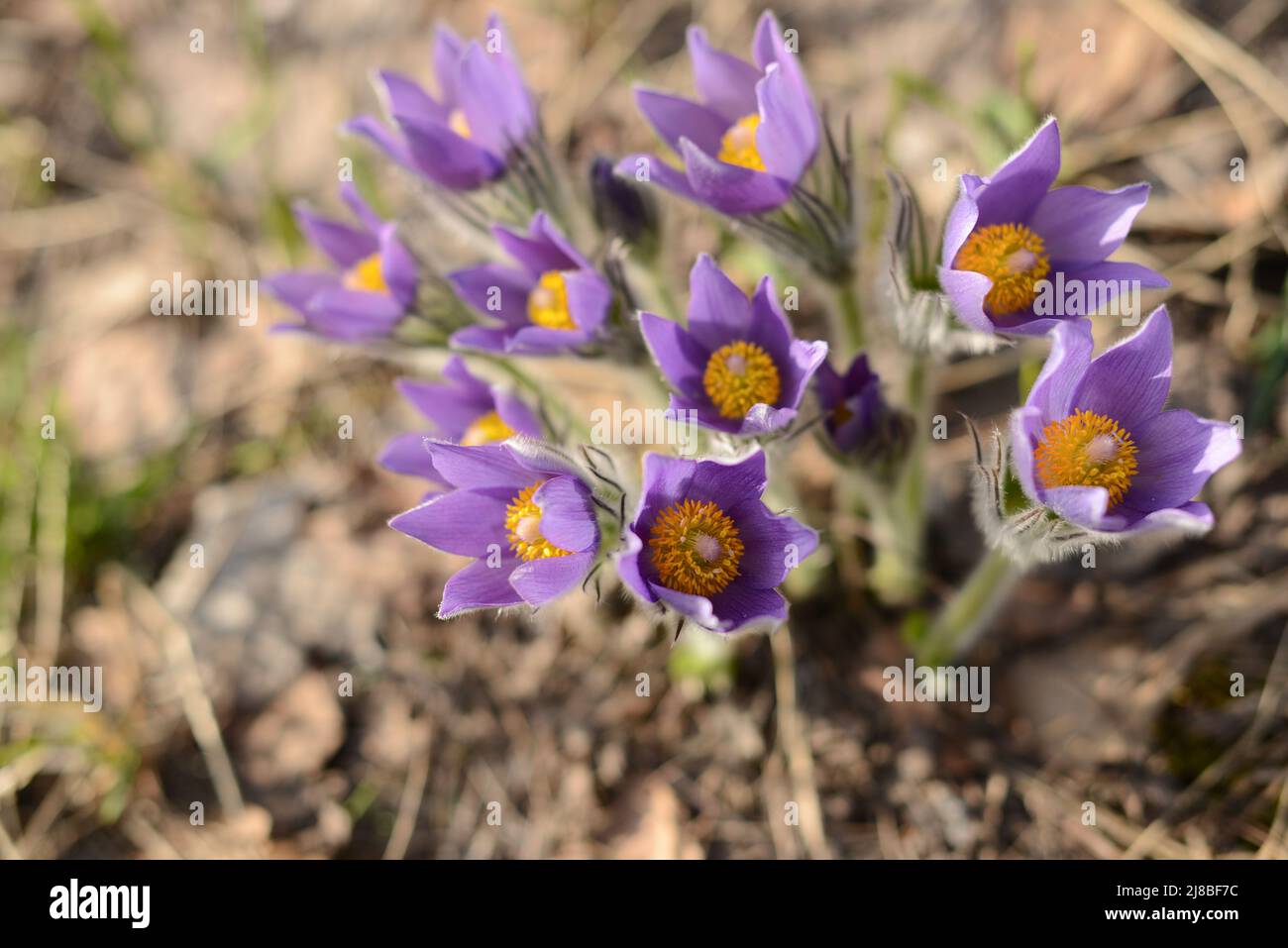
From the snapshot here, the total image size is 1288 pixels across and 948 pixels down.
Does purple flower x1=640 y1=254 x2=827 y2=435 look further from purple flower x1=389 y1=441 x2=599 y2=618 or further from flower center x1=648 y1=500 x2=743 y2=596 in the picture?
purple flower x1=389 y1=441 x2=599 y2=618

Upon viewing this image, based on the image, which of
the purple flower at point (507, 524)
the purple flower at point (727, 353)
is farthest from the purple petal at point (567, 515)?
the purple flower at point (727, 353)

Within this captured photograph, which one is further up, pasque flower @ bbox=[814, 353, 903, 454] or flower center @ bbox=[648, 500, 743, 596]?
pasque flower @ bbox=[814, 353, 903, 454]

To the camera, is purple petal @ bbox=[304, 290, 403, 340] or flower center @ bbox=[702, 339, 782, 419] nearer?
flower center @ bbox=[702, 339, 782, 419]

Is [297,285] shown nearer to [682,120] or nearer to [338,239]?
[338,239]

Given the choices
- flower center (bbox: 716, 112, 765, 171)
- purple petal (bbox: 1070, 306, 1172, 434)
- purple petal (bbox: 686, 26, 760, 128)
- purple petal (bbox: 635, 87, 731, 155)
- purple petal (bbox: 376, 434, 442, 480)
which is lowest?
purple petal (bbox: 376, 434, 442, 480)

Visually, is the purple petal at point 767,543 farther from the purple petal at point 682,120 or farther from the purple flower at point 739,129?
the purple petal at point 682,120

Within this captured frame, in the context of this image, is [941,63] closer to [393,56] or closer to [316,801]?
[393,56]

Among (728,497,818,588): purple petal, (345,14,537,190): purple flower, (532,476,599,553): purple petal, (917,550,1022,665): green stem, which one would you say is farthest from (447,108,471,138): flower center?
(917,550,1022,665): green stem

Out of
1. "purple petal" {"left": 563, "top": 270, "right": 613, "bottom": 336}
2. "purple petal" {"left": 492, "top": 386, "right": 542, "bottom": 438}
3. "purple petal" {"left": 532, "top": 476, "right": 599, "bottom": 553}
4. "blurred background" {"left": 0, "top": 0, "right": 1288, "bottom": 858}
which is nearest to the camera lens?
"purple petal" {"left": 532, "top": 476, "right": 599, "bottom": 553}
